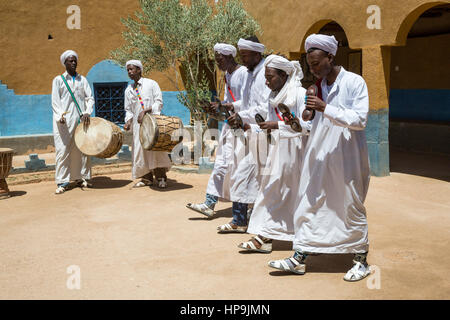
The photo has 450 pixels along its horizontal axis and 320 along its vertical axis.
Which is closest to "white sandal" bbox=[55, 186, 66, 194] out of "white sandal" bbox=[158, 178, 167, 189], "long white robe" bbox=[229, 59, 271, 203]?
"white sandal" bbox=[158, 178, 167, 189]

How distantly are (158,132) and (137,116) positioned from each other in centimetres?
96

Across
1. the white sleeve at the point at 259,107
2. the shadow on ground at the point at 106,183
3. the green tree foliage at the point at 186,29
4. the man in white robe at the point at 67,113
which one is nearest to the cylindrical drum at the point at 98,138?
the man in white robe at the point at 67,113

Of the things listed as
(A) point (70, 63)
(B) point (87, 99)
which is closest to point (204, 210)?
(B) point (87, 99)

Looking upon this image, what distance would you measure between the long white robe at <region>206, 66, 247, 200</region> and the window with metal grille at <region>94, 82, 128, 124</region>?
24.3 feet

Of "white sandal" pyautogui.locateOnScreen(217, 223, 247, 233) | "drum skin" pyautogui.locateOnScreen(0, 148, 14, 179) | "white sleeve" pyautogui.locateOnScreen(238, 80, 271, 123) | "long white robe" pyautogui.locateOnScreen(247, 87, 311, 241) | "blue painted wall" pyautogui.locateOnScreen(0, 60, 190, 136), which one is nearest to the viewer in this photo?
"long white robe" pyautogui.locateOnScreen(247, 87, 311, 241)

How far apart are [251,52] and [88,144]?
3.45 metres

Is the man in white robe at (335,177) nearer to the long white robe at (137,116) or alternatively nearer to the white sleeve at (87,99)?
the long white robe at (137,116)

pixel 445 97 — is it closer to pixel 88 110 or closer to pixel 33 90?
pixel 88 110

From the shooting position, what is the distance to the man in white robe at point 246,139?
5.01 metres

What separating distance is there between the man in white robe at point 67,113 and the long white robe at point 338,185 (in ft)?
15.5

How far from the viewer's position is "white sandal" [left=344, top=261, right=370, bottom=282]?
3854 millimetres

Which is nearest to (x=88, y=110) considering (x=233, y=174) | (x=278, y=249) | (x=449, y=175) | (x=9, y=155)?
(x=9, y=155)

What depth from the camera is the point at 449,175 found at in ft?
27.2

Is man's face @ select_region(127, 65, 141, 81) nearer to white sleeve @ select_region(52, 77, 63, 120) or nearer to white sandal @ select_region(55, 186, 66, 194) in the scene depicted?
white sleeve @ select_region(52, 77, 63, 120)
